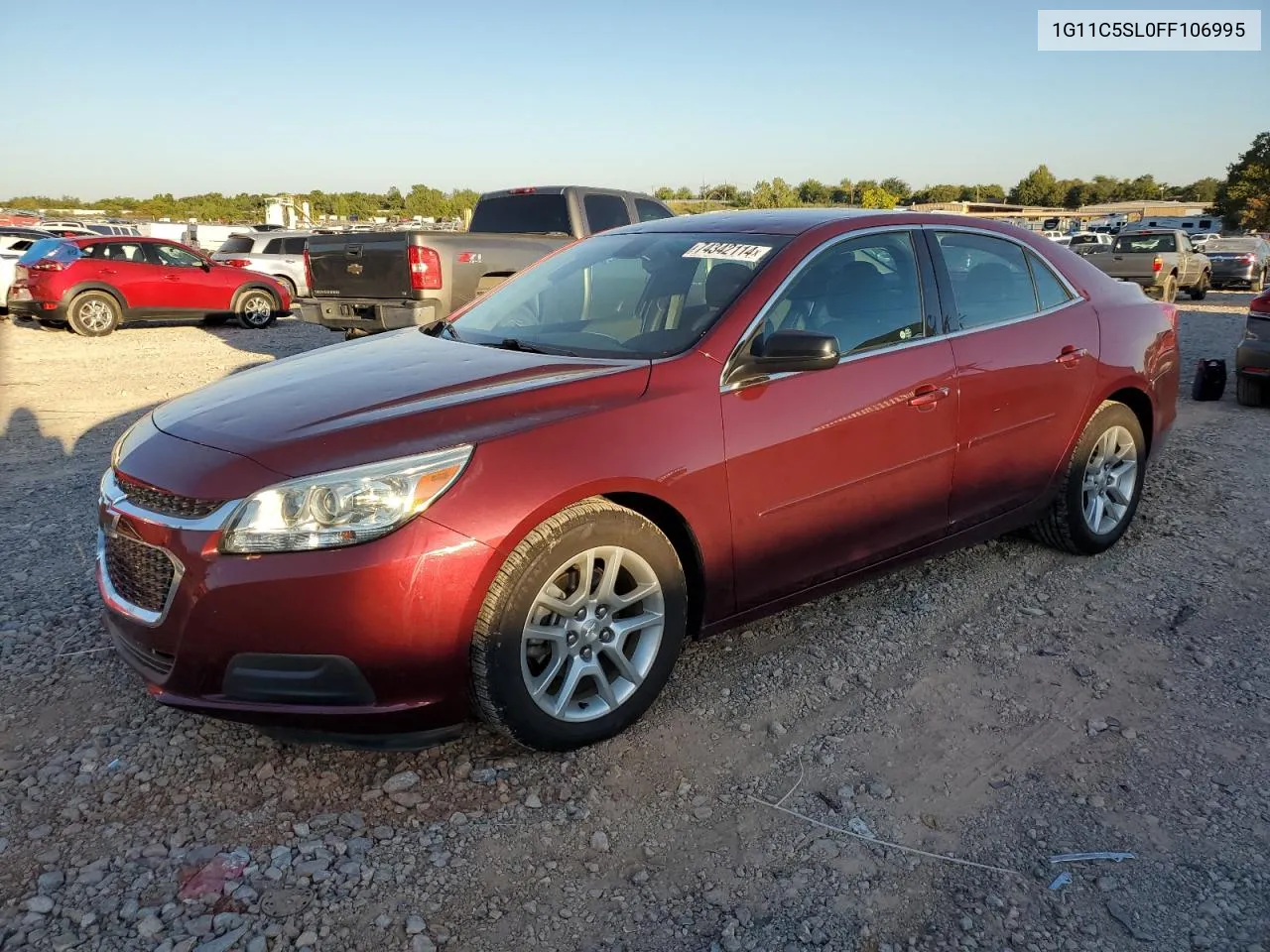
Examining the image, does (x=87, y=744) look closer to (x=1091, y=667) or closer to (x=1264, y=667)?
(x=1091, y=667)

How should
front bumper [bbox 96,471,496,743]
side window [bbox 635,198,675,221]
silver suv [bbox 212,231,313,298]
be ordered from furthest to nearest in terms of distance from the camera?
silver suv [bbox 212,231,313,298], side window [bbox 635,198,675,221], front bumper [bbox 96,471,496,743]

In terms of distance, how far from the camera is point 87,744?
2.97 metres

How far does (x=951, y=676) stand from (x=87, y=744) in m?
2.97

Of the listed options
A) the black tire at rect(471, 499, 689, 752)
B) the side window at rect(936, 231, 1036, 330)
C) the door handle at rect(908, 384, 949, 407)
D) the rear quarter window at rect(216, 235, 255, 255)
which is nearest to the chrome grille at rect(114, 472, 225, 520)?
the black tire at rect(471, 499, 689, 752)

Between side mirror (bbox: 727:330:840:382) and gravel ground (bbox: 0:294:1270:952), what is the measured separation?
1.14 meters

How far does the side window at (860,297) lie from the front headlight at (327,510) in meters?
1.47

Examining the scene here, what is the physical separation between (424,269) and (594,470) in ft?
22.6

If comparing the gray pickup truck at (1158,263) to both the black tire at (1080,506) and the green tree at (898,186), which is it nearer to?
the black tire at (1080,506)

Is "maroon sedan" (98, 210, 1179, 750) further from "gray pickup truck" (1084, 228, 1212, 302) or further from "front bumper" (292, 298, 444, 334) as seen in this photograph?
"gray pickup truck" (1084, 228, 1212, 302)

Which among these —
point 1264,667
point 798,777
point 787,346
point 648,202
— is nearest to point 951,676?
point 798,777

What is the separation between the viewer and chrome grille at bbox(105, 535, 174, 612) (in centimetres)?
260

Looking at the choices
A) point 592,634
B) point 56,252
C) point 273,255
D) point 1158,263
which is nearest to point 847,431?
point 592,634

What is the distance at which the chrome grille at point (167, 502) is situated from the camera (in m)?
2.53

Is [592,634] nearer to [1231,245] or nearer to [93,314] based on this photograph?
[93,314]
